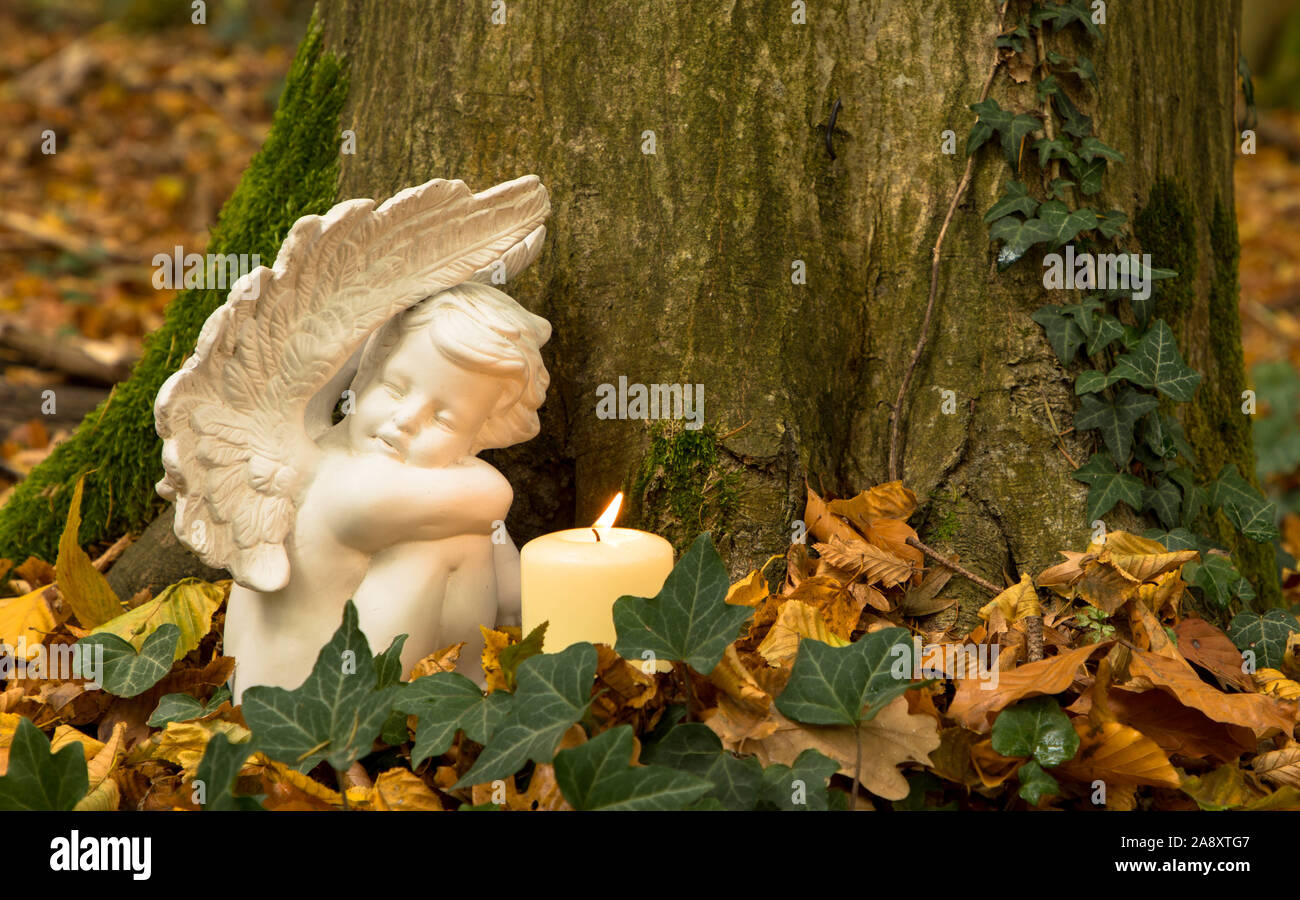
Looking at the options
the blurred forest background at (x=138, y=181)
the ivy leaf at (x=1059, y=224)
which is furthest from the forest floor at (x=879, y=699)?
the blurred forest background at (x=138, y=181)

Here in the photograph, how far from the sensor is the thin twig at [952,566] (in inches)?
82.7

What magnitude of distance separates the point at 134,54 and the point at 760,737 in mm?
10491

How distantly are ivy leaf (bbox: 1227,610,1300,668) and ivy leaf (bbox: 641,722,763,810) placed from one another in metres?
1.09

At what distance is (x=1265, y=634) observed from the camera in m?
2.09

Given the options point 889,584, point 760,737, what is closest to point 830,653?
point 760,737

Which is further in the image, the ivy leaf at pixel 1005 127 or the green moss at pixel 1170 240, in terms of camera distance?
the green moss at pixel 1170 240

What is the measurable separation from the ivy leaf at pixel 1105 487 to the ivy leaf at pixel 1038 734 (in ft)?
1.88

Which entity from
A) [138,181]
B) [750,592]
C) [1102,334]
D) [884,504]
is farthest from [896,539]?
[138,181]

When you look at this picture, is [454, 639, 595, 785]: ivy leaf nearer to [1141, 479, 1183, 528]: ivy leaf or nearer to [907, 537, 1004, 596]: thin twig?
[907, 537, 1004, 596]: thin twig

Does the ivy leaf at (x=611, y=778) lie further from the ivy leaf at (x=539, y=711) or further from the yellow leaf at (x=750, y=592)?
the yellow leaf at (x=750, y=592)

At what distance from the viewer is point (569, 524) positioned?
7.70 feet

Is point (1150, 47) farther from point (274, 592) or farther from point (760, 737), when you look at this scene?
point (274, 592)

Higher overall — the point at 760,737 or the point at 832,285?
the point at 832,285
